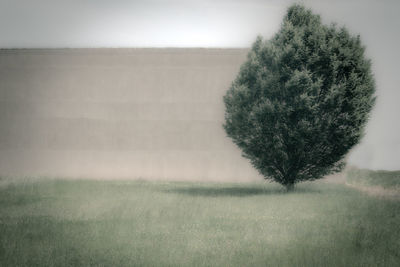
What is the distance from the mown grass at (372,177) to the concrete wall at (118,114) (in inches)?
219

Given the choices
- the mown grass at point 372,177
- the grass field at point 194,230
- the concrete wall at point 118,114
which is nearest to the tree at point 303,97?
the grass field at point 194,230

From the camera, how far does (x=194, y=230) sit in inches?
550

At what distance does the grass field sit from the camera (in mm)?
10758

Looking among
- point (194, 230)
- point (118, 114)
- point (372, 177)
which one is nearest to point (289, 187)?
point (372, 177)

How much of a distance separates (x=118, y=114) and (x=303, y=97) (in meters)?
13.4

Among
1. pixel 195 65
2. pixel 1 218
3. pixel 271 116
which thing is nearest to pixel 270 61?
pixel 271 116

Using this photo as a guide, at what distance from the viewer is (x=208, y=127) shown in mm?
33188

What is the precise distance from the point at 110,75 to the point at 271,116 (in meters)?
12.8

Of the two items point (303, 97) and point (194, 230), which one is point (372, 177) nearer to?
point (303, 97)

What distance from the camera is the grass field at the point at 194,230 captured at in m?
10.8

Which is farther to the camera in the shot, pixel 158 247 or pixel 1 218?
pixel 1 218

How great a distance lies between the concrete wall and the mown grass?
5.57 meters

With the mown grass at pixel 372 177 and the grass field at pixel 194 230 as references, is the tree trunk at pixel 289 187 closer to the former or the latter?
the grass field at pixel 194 230

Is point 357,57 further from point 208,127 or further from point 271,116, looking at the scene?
point 208,127
